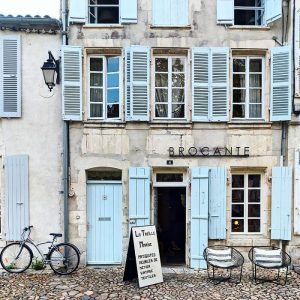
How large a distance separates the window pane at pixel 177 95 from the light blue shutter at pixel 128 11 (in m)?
1.97

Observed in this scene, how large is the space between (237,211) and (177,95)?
10.9ft

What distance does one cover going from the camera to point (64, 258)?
24.4 ft

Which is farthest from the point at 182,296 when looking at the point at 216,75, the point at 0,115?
the point at 0,115

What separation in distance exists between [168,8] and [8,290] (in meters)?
7.25

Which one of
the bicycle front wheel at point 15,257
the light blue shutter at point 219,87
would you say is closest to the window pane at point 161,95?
the light blue shutter at point 219,87

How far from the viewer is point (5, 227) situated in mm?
7754

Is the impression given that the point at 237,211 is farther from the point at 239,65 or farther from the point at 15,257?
the point at 15,257

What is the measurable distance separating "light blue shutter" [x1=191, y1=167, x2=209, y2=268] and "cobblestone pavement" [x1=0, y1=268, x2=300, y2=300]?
51cm

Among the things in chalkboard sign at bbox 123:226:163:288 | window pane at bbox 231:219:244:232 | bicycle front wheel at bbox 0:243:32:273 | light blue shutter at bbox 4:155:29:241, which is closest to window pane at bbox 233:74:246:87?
window pane at bbox 231:219:244:232

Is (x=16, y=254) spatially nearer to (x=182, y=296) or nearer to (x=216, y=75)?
(x=182, y=296)

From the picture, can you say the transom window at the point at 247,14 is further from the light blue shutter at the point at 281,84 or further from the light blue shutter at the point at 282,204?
the light blue shutter at the point at 282,204

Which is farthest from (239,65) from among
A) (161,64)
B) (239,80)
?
(161,64)

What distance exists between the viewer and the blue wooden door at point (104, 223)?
312 inches

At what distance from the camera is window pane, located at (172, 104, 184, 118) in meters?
8.05
